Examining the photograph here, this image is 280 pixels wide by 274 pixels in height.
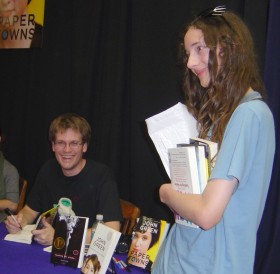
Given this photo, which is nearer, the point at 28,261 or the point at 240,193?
the point at 240,193

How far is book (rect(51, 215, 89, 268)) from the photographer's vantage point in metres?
1.35

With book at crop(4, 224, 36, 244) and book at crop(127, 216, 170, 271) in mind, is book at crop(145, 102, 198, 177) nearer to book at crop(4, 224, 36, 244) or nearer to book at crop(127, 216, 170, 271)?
book at crop(127, 216, 170, 271)

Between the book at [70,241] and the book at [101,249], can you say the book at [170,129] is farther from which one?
the book at [70,241]

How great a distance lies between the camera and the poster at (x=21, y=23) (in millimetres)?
3000

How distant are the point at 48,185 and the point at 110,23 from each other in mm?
1305

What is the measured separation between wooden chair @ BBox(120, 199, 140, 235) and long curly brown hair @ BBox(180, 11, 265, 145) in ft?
3.43

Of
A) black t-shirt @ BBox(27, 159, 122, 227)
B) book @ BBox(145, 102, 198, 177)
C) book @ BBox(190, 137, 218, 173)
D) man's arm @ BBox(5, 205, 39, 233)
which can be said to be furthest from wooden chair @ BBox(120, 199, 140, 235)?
book @ BBox(190, 137, 218, 173)

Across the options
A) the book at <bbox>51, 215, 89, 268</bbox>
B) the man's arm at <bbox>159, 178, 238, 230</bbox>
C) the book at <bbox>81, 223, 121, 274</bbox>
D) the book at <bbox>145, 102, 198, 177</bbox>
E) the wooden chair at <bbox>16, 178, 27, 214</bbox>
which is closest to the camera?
the man's arm at <bbox>159, 178, 238, 230</bbox>

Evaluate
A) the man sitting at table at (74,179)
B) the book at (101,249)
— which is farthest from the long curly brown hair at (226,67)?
the man sitting at table at (74,179)

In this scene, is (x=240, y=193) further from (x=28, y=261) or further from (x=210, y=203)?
(x=28, y=261)

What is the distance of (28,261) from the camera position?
1391mm

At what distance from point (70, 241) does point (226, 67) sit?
866 mm

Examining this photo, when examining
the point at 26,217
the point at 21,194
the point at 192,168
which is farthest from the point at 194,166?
the point at 21,194

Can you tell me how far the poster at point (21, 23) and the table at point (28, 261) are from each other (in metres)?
1.92
